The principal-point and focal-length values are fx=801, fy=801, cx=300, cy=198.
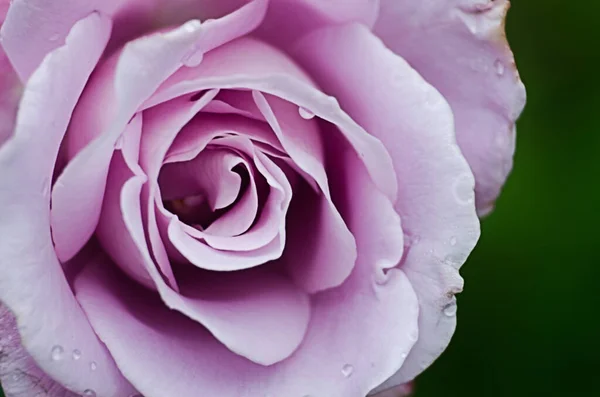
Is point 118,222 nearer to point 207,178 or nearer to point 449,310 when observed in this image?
point 207,178

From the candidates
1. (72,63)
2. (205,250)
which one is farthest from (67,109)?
(205,250)

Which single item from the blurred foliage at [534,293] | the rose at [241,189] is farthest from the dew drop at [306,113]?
the blurred foliage at [534,293]

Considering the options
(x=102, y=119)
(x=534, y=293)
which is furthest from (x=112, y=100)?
(x=534, y=293)

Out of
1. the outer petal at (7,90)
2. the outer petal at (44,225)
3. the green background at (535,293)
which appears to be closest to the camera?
the outer petal at (44,225)

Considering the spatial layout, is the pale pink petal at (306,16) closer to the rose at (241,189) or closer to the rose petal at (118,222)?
the rose at (241,189)

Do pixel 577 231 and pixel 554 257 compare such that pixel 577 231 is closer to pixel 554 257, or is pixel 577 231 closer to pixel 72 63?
pixel 554 257

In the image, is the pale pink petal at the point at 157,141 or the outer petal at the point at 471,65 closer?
the pale pink petal at the point at 157,141

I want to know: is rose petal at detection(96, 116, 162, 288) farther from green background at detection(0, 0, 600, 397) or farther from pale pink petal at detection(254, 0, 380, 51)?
green background at detection(0, 0, 600, 397)

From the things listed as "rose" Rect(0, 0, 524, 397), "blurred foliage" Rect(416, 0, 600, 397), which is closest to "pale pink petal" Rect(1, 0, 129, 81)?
"rose" Rect(0, 0, 524, 397)
